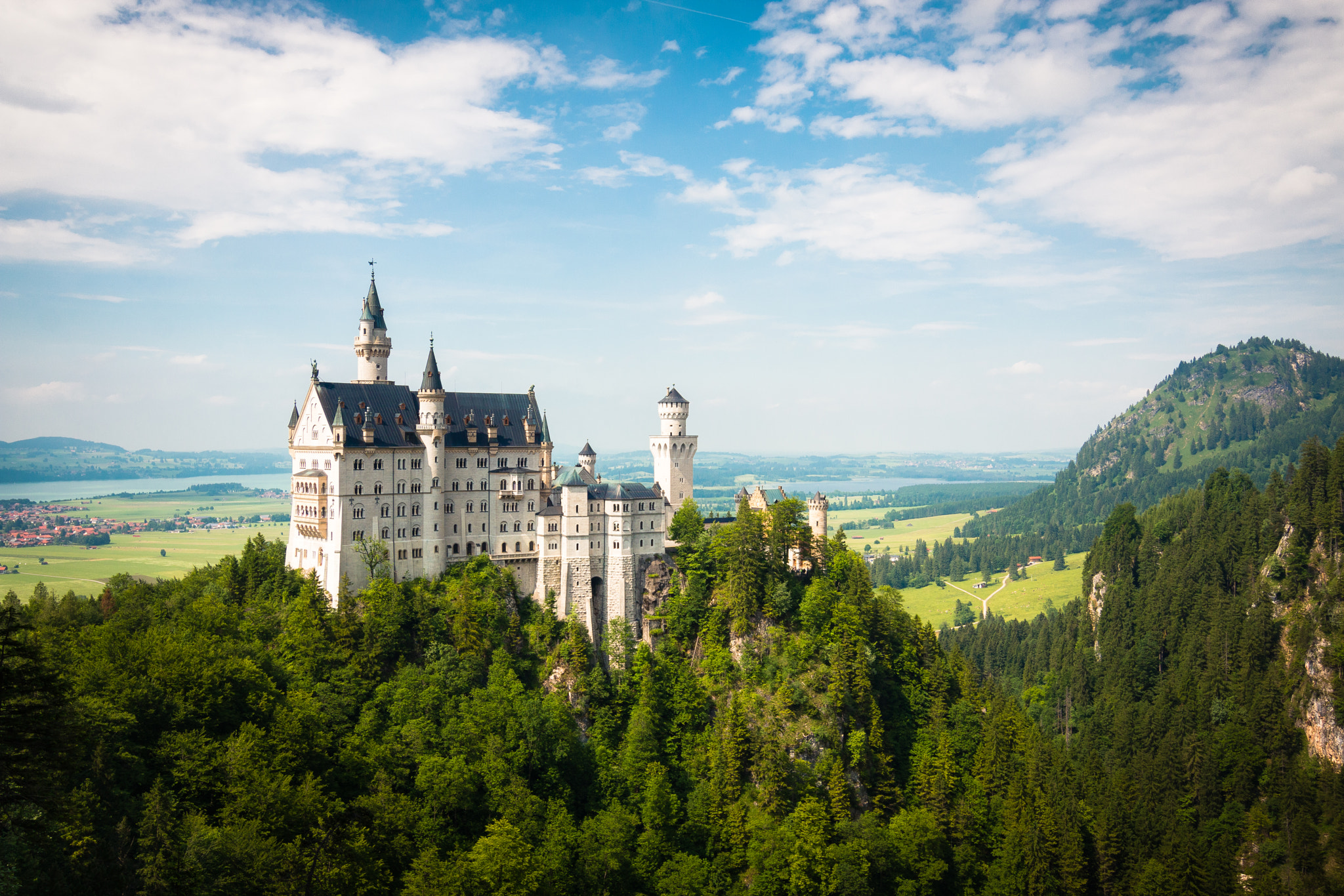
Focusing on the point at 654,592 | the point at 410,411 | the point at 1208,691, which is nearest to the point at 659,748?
the point at 654,592

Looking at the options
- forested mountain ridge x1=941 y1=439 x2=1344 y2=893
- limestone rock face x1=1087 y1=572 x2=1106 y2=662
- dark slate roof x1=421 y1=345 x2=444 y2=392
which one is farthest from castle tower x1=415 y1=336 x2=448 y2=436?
limestone rock face x1=1087 y1=572 x2=1106 y2=662

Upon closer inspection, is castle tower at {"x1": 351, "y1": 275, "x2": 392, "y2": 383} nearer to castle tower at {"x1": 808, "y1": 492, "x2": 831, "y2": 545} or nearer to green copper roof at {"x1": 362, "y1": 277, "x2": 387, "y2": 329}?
green copper roof at {"x1": 362, "y1": 277, "x2": 387, "y2": 329}

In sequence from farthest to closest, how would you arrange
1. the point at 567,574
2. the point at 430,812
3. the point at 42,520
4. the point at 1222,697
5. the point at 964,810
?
the point at 42,520 → the point at 1222,697 → the point at 567,574 → the point at 964,810 → the point at 430,812

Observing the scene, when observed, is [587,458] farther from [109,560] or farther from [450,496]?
[109,560]

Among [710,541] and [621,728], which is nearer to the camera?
[621,728]

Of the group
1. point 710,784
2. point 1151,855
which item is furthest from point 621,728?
point 1151,855

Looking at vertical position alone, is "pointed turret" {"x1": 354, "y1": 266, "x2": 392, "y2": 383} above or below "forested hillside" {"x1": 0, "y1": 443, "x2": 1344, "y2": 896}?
above

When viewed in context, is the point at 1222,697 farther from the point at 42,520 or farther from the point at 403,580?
the point at 42,520
